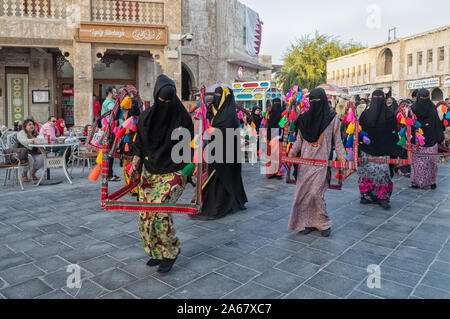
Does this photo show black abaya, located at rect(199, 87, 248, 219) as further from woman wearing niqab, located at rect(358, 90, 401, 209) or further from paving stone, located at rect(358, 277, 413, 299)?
paving stone, located at rect(358, 277, 413, 299)

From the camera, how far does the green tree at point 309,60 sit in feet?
120

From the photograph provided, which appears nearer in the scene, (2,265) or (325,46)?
(2,265)

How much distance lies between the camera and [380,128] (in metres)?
5.49

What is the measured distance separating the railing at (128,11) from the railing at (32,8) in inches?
33.9

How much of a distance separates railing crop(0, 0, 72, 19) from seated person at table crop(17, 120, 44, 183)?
5.70 m

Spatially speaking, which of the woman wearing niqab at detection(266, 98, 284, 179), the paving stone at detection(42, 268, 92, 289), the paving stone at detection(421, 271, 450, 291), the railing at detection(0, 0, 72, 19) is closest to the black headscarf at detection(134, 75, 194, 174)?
the paving stone at detection(42, 268, 92, 289)

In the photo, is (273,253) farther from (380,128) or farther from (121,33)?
(121,33)

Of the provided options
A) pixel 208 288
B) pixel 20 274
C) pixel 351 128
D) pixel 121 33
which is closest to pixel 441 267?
pixel 351 128

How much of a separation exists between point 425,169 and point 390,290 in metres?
4.67

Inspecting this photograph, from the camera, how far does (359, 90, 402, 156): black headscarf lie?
5.50m

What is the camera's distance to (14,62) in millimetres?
13117

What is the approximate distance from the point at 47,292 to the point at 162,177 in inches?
48.4
